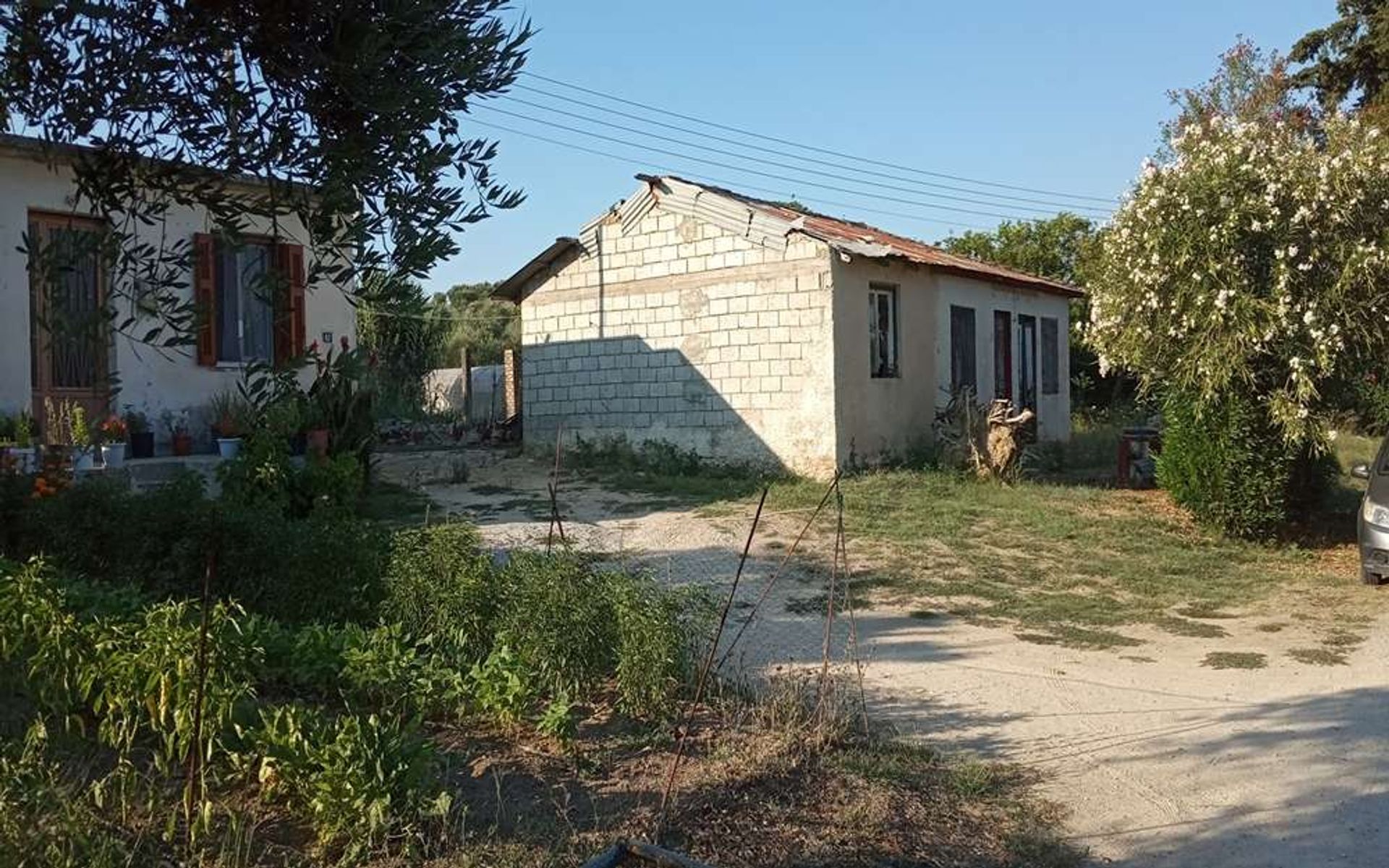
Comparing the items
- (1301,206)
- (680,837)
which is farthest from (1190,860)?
(1301,206)

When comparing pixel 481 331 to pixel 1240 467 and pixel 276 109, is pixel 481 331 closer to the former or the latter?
pixel 1240 467

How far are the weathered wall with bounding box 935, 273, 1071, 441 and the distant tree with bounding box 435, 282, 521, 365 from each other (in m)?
18.3

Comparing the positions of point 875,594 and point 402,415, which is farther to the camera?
point 875,594

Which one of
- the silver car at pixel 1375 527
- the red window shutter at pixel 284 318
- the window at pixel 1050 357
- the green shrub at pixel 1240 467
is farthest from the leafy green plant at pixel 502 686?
the window at pixel 1050 357

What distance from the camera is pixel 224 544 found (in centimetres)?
738

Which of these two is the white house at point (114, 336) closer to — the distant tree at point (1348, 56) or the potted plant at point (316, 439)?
the potted plant at point (316, 439)

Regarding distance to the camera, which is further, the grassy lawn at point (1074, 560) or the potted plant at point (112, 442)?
the potted plant at point (112, 442)

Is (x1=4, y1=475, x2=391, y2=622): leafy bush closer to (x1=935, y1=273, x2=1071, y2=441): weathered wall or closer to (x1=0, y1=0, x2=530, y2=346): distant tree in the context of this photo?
(x1=0, y1=0, x2=530, y2=346): distant tree

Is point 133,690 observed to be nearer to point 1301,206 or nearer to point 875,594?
point 875,594

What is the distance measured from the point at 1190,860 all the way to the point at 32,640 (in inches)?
180

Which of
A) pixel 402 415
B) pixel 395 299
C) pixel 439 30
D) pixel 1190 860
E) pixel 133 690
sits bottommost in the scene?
pixel 1190 860

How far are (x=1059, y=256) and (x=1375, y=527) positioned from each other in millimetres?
24184

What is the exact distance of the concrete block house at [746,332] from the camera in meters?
16.2

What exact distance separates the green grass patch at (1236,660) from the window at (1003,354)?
12.2 metres
